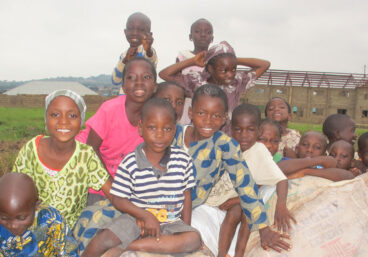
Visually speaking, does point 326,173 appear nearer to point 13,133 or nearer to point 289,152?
point 289,152

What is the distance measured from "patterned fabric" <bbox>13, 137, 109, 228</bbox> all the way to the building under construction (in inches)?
851

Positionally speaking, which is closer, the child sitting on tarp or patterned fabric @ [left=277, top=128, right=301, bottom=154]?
the child sitting on tarp

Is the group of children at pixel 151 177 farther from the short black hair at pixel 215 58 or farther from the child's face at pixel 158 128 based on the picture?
the short black hair at pixel 215 58

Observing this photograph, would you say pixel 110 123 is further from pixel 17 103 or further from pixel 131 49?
pixel 17 103

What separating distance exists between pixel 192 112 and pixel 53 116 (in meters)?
0.97

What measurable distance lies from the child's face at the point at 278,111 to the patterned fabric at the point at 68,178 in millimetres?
2072

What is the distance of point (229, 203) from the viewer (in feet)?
8.29

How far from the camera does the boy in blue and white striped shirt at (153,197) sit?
6.25 feet

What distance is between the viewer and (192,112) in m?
2.41

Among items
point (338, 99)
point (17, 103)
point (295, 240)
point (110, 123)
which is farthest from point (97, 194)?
point (338, 99)

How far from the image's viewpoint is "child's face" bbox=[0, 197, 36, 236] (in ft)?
5.51

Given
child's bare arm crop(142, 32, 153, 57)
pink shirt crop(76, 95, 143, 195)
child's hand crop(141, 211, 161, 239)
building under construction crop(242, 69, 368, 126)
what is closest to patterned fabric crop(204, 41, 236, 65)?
child's bare arm crop(142, 32, 153, 57)

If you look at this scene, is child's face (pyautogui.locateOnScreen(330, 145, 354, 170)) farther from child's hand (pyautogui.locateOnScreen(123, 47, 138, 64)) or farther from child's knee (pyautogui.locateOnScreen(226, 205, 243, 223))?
child's hand (pyautogui.locateOnScreen(123, 47, 138, 64))

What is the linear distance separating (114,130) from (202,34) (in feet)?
6.73
